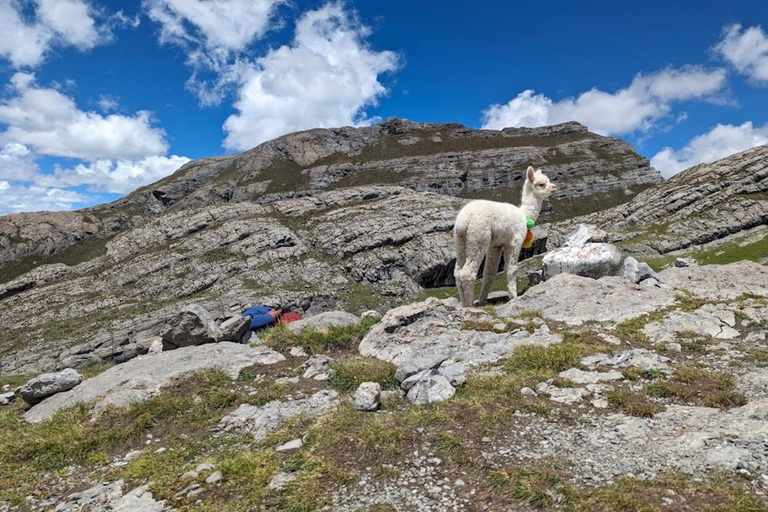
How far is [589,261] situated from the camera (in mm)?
21094

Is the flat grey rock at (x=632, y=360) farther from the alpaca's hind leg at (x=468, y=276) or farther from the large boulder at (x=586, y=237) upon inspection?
the large boulder at (x=586, y=237)

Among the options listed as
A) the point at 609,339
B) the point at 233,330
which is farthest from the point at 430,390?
the point at 233,330

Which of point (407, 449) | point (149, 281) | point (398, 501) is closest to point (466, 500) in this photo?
point (398, 501)

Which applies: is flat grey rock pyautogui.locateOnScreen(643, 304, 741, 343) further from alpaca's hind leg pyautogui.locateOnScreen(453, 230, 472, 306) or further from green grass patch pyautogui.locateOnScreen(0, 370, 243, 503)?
green grass patch pyautogui.locateOnScreen(0, 370, 243, 503)

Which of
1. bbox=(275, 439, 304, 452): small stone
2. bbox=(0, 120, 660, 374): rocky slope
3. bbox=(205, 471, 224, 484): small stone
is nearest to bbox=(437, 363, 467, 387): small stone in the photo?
bbox=(275, 439, 304, 452): small stone

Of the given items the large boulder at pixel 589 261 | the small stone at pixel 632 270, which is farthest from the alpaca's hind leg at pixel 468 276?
the small stone at pixel 632 270

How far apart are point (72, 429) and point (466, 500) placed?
849cm

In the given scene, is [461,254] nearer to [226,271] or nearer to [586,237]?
[586,237]

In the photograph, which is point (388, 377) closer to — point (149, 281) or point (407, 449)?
point (407, 449)

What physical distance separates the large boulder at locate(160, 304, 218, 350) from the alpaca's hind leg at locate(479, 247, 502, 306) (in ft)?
37.4

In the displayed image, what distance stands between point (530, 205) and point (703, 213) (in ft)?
509

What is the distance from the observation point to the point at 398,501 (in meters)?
5.91

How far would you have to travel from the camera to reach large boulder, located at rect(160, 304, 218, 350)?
53.6 ft

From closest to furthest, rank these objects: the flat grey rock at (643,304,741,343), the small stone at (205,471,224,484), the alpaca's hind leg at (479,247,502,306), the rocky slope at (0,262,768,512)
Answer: the rocky slope at (0,262,768,512) < the small stone at (205,471,224,484) < the flat grey rock at (643,304,741,343) < the alpaca's hind leg at (479,247,502,306)
